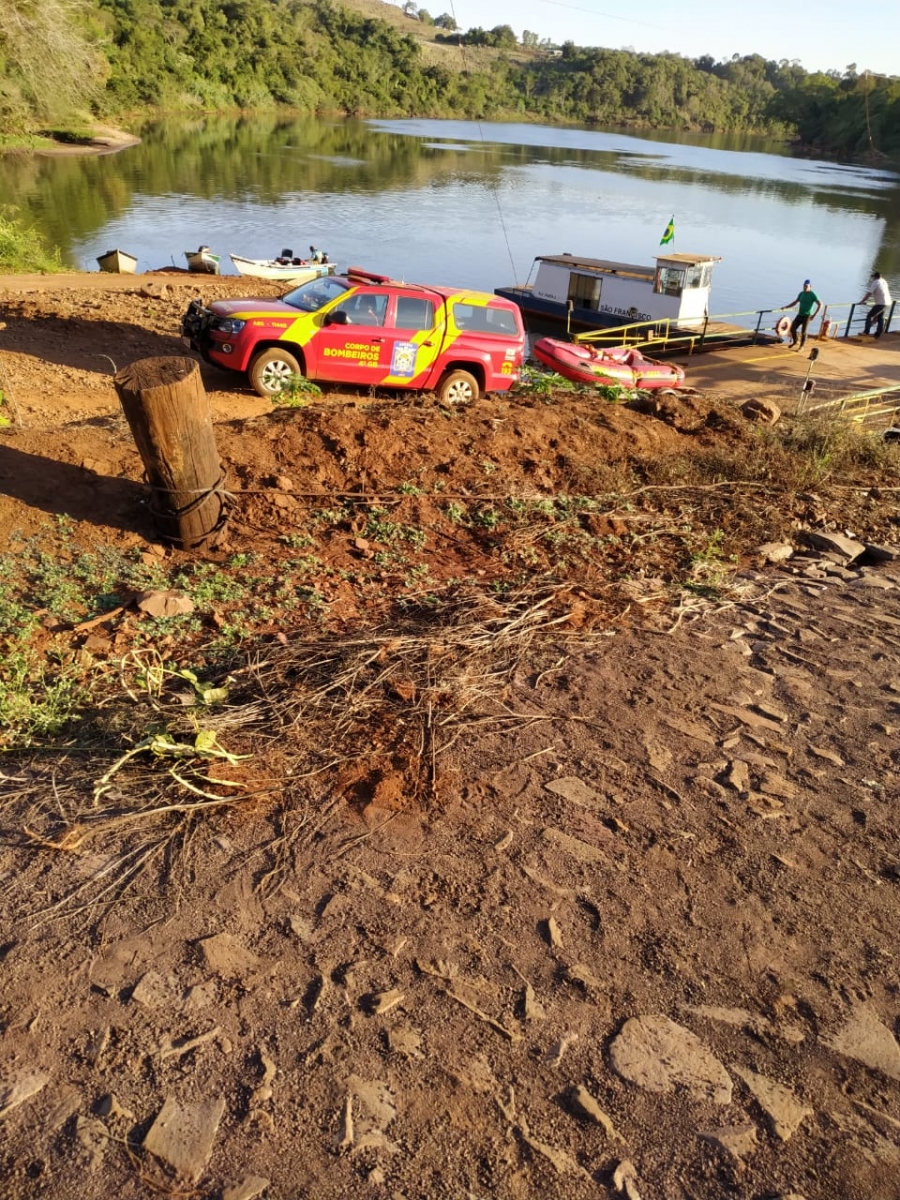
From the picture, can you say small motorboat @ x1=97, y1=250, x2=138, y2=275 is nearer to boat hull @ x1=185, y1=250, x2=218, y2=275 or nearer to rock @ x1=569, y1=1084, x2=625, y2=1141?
boat hull @ x1=185, y1=250, x2=218, y2=275

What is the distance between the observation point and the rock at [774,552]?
23.7 ft

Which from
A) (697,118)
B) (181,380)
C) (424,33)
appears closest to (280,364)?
(181,380)

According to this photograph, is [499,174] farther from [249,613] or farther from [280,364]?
[249,613]

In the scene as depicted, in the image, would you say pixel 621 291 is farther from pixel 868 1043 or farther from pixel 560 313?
pixel 868 1043

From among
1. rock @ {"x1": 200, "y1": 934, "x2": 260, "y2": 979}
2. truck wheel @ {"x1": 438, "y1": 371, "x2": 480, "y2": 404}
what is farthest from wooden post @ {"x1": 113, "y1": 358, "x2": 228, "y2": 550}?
truck wheel @ {"x1": 438, "y1": 371, "x2": 480, "y2": 404}

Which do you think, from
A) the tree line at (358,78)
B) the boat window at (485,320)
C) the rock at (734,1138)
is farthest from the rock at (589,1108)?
the tree line at (358,78)

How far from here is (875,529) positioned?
823 cm

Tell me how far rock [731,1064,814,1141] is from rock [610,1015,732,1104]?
8 cm

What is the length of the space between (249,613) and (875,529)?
6165 mm

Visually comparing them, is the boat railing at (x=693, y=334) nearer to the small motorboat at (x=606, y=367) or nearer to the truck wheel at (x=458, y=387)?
the small motorboat at (x=606, y=367)

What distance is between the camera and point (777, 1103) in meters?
A: 2.81

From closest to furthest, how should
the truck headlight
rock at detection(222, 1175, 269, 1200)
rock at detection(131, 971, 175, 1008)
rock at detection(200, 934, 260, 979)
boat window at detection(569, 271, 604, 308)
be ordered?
rock at detection(222, 1175, 269, 1200) < rock at detection(131, 971, 175, 1008) < rock at detection(200, 934, 260, 979) < the truck headlight < boat window at detection(569, 271, 604, 308)

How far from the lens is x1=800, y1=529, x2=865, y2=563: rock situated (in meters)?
7.51

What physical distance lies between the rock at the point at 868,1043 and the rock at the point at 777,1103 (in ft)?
0.98
